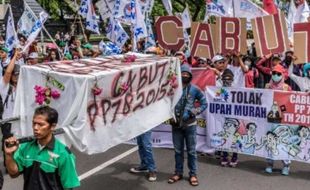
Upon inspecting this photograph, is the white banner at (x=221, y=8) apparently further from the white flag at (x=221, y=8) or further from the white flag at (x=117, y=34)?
the white flag at (x=117, y=34)

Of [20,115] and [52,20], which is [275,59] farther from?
[52,20]

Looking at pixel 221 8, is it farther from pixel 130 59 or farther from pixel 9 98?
pixel 9 98

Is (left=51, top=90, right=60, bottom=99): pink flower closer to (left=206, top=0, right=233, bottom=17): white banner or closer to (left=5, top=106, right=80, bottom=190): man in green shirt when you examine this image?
(left=5, top=106, right=80, bottom=190): man in green shirt

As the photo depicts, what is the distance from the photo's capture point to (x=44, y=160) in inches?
146

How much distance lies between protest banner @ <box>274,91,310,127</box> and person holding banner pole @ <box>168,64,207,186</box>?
1.22 metres

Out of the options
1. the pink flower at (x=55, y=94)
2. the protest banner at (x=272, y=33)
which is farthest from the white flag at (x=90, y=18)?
the pink flower at (x=55, y=94)

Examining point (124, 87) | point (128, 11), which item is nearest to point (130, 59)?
point (124, 87)

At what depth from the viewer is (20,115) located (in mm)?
5051

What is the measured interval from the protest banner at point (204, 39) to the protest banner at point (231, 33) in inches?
6.0

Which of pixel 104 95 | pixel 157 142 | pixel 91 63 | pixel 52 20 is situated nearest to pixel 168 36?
pixel 157 142

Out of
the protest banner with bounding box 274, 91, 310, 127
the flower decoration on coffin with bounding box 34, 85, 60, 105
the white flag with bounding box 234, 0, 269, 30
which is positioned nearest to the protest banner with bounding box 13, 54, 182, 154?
the flower decoration on coffin with bounding box 34, 85, 60, 105

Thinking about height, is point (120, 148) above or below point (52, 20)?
below

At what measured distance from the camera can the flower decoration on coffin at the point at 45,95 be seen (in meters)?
4.91

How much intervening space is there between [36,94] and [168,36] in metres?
4.45
